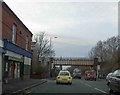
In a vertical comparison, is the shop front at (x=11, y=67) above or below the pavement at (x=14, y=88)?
above

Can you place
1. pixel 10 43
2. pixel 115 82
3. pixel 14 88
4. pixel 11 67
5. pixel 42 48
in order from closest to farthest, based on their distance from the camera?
pixel 115 82 < pixel 14 88 < pixel 10 43 < pixel 11 67 < pixel 42 48

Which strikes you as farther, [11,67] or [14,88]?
[11,67]

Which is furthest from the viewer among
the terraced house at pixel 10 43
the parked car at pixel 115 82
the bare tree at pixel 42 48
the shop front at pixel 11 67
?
the bare tree at pixel 42 48

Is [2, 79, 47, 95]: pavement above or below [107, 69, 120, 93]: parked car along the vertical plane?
below

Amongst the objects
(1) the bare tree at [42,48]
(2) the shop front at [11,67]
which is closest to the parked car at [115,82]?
(2) the shop front at [11,67]

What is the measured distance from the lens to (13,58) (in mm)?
35094

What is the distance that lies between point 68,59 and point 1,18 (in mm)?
89601

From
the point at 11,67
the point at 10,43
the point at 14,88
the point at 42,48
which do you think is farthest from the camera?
the point at 42,48

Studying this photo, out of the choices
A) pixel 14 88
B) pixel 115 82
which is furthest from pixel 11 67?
pixel 115 82

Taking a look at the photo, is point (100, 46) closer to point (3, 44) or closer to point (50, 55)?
point (50, 55)

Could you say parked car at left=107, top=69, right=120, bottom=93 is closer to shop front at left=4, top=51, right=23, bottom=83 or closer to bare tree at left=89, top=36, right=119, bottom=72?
shop front at left=4, top=51, right=23, bottom=83

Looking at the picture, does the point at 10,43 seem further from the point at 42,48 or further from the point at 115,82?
the point at 42,48

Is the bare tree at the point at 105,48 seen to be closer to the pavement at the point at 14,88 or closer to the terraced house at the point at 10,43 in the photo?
the terraced house at the point at 10,43

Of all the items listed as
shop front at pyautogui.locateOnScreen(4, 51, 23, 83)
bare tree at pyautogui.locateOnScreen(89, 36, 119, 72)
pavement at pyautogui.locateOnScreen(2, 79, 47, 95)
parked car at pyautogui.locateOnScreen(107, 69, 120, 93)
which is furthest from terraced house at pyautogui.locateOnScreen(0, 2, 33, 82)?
bare tree at pyautogui.locateOnScreen(89, 36, 119, 72)
